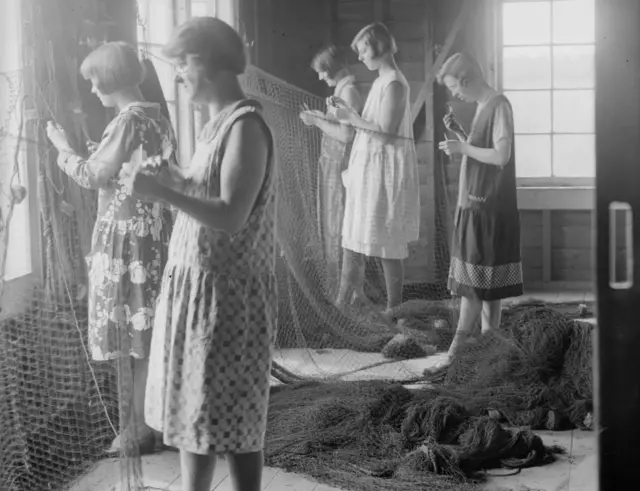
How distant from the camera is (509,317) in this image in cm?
378

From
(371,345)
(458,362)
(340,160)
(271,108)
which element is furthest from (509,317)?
(271,108)

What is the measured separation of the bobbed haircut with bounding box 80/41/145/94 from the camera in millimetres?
2816

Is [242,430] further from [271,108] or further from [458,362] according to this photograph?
[458,362]

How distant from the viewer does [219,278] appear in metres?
2.40

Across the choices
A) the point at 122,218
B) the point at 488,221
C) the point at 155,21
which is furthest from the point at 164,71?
the point at 488,221

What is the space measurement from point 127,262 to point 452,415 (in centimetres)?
120

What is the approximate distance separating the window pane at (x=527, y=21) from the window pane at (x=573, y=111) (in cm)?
18

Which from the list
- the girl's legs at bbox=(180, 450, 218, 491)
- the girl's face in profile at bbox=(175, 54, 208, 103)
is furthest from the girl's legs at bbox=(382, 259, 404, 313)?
the girl's face in profile at bbox=(175, 54, 208, 103)

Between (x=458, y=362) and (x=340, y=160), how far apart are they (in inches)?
32.6

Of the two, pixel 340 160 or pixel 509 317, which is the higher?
pixel 340 160

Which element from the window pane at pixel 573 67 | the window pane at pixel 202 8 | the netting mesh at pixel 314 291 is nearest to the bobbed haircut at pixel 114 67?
the window pane at pixel 202 8

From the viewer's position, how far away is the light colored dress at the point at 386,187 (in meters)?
3.52

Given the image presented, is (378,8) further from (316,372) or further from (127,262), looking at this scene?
(316,372)

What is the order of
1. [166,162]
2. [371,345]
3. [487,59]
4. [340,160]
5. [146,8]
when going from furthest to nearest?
[371,345]
[340,160]
[487,59]
[146,8]
[166,162]
